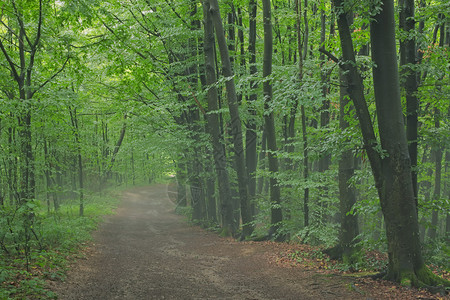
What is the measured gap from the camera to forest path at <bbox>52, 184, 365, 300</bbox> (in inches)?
231

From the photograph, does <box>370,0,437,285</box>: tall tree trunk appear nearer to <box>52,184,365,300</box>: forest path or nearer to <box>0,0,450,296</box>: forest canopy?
<box>0,0,450,296</box>: forest canopy

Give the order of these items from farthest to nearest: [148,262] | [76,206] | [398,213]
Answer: [76,206], [148,262], [398,213]

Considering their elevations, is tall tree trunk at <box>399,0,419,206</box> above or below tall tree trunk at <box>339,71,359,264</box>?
above

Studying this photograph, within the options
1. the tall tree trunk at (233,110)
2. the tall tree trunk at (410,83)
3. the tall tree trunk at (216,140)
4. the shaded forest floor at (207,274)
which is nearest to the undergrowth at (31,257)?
the shaded forest floor at (207,274)

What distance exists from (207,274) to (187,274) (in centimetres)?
47

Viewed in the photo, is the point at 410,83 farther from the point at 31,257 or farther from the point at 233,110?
the point at 31,257

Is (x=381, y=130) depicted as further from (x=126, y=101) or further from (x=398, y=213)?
(x=126, y=101)

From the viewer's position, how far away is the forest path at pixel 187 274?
586cm

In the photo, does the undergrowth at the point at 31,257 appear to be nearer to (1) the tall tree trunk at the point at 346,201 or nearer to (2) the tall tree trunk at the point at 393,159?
(2) the tall tree trunk at the point at 393,159

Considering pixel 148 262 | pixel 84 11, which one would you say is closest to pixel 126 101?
pixel 84 11

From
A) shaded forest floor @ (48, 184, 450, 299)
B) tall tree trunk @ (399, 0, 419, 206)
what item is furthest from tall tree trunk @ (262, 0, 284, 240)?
tall tree trunk @ (399, 0, 419, 206)

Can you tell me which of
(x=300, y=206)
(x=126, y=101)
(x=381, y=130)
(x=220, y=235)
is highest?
(x=126, y=101)

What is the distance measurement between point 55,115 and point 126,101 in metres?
6.73

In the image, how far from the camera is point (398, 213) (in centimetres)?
566
